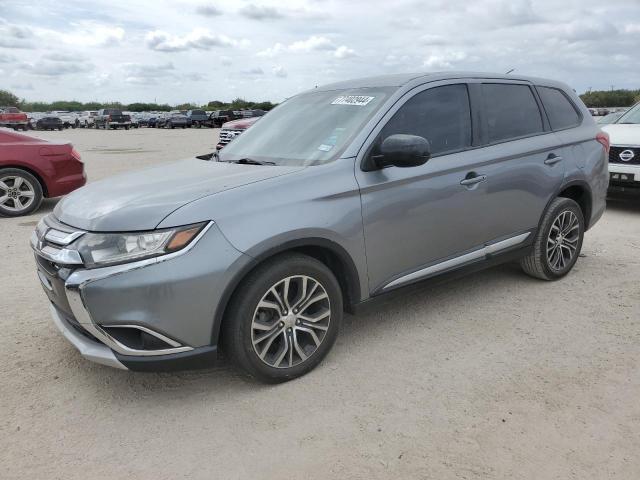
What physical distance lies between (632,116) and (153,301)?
8.72 metres

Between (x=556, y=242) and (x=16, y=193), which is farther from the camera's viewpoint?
(x=16, y=193)

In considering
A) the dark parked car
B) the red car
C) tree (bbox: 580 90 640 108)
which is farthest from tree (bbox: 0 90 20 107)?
the red car

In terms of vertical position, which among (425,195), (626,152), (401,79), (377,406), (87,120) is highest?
(87,120)

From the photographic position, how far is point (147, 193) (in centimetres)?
304

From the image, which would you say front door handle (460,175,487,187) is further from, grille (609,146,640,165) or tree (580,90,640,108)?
tree (580,90,640,108)

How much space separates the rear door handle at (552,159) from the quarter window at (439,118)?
Result: 2.95 feet

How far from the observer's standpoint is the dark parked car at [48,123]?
46438 mm

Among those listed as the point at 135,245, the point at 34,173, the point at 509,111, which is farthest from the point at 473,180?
the point at 34,173

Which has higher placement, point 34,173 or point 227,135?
point 227,135

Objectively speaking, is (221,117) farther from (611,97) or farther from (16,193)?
(16,193)

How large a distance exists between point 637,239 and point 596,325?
116 inches

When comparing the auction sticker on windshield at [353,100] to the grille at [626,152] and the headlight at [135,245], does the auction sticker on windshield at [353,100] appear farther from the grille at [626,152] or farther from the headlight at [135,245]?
the grille at [626,152]

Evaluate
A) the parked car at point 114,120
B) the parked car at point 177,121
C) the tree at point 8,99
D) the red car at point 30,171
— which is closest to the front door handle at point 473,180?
the red car at point 30,171

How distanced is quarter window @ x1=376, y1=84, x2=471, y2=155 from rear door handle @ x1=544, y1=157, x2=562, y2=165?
35.4 inches
